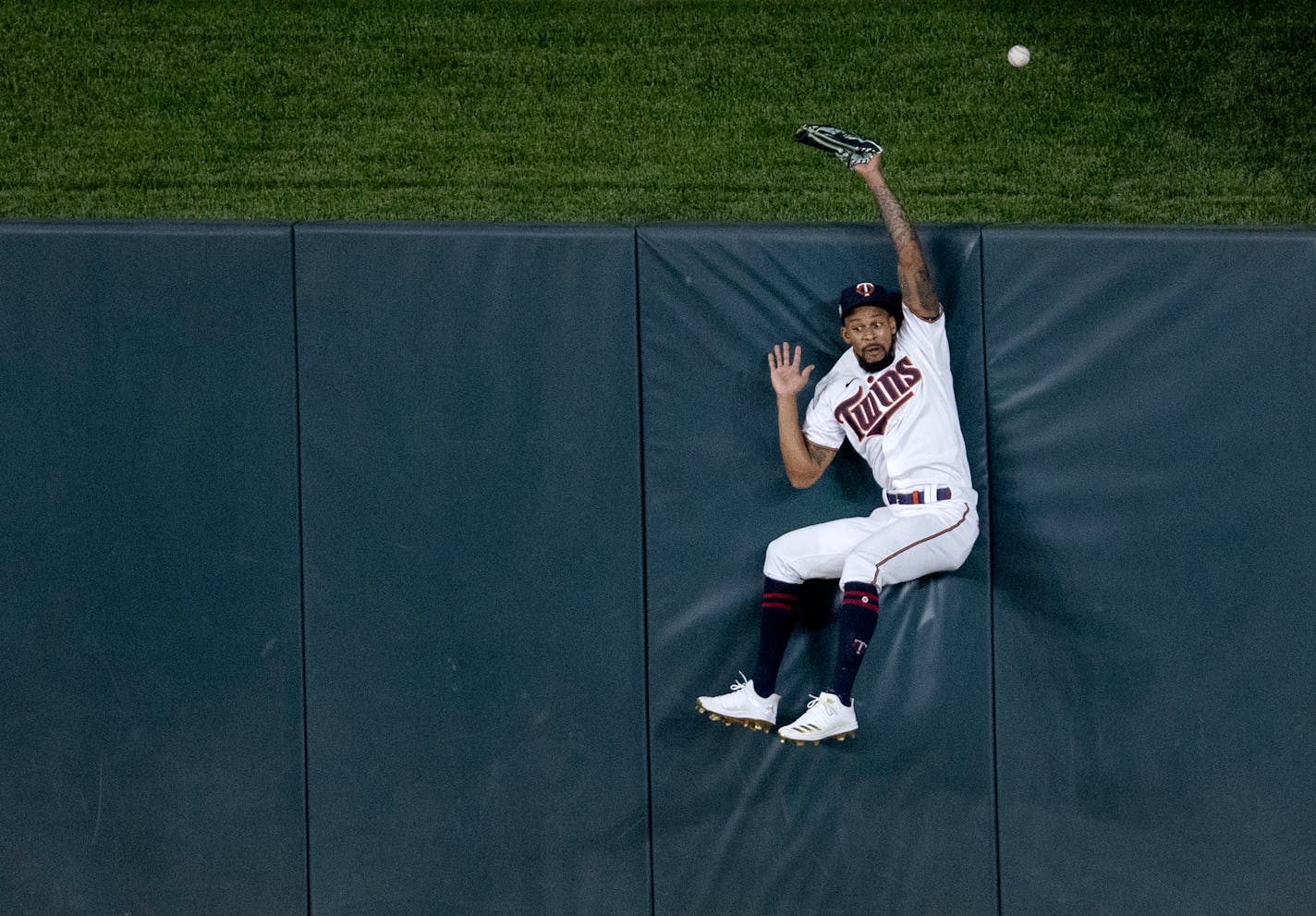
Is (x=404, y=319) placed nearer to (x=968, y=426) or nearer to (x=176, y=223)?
(x=176, y=223)

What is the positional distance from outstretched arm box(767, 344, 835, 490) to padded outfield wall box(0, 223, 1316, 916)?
0.10 m

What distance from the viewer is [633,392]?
4.64 m

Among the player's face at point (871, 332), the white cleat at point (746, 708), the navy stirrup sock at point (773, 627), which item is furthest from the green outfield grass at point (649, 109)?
the white cleat at point (746, 708)

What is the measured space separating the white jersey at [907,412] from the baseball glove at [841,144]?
59 cm

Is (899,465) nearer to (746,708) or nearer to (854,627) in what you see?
(854,627)

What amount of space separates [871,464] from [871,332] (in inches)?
19.6

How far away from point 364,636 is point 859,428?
6.52 ft

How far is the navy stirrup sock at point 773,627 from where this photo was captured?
4.55 metres

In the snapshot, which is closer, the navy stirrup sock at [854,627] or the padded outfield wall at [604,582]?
the navy stirrup sock at [854,627]

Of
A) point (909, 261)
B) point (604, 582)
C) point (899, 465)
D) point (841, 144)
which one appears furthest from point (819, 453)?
point (841, 144)

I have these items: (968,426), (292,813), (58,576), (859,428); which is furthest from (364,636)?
(968,426)

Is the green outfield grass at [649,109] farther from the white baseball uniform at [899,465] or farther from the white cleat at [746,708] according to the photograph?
the white cleat at [746,708]

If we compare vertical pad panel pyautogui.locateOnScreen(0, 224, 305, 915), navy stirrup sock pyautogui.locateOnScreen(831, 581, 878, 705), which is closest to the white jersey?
navy stirrup sock pyautogui.locateOnScreen(831, 581, 878, 705)

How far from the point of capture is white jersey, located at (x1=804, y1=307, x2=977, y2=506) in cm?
447
